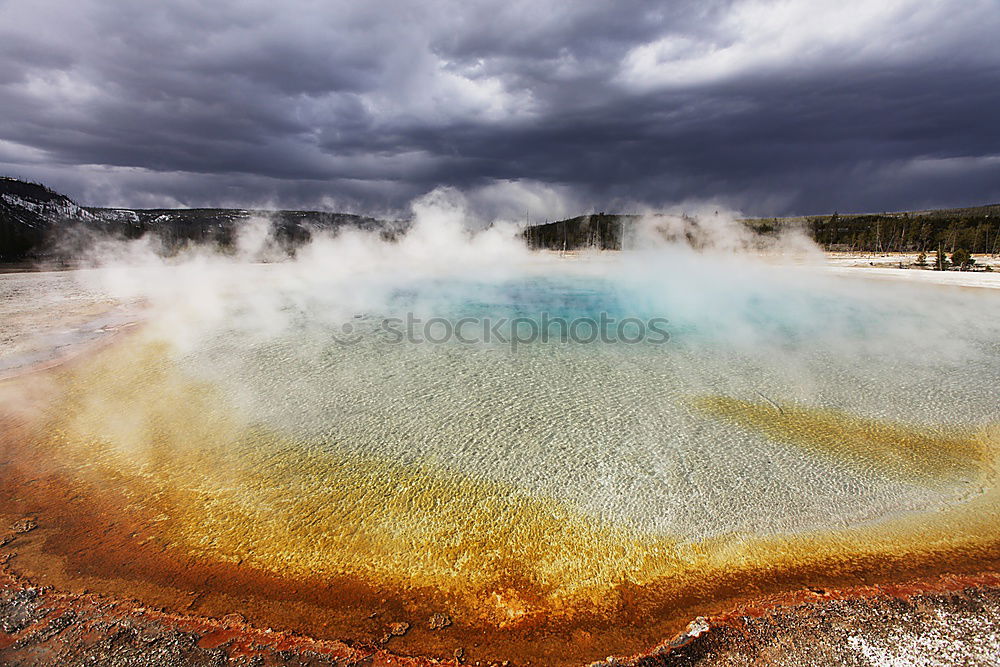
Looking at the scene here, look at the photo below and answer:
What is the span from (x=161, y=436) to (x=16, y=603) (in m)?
2.62

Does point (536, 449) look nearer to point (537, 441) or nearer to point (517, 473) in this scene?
point (537, 441)

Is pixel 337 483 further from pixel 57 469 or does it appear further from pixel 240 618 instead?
pixel 57 469

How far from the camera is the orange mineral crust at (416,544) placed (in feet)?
10.6

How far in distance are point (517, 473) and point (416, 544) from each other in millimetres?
1306

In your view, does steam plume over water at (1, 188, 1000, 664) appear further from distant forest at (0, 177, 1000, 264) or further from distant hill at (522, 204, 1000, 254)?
distant hill at (522, 204, 1000, 254)

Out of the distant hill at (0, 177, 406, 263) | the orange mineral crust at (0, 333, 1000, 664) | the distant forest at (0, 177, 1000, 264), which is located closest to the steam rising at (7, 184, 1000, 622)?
the orange mineral crust at (0, 333, 1000, 664)

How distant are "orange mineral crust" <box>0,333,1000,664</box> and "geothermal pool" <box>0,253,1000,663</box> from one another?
0.02 m

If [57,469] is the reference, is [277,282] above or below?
above

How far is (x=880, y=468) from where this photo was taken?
4941 millimetres

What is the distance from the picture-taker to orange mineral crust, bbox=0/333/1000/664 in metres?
3.22

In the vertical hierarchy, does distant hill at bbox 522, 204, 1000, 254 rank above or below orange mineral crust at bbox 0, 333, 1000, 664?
above

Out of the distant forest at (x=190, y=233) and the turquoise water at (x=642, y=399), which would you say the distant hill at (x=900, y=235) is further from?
the turquoise water at (x=642, y=399)

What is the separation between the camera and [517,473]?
15.9ft

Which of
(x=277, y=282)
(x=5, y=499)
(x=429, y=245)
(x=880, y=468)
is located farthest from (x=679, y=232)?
(x=5, y=499)
